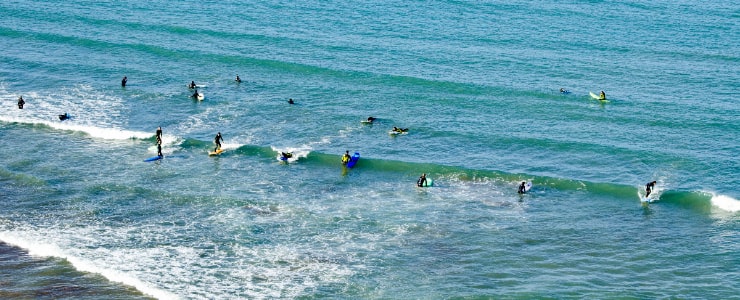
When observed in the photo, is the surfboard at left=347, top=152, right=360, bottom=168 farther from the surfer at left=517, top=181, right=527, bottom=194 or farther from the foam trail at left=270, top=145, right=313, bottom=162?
the surfer at left=517, top=181, right=527, bottom=194

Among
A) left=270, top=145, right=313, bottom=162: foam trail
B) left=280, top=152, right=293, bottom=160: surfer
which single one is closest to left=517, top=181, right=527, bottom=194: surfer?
left=270, top=145, right=313, bottom=162: foam trail

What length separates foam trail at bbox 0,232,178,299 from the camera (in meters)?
38.7

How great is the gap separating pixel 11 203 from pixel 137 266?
11354mm

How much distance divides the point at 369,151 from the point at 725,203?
73.5ft

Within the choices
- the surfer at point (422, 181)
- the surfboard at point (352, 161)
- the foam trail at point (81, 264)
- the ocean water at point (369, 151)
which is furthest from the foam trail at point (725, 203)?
the foam trail at point (81, 264)

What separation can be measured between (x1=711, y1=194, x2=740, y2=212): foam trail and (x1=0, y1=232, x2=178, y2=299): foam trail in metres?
31.5

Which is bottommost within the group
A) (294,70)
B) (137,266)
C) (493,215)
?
(137,266)

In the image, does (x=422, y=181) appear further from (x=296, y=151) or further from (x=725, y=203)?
(x=725, y=203)

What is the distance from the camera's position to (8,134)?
59.2 metres

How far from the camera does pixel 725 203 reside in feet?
164

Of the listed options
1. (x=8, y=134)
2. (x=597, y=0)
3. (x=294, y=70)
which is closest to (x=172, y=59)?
(x=294, y=70)

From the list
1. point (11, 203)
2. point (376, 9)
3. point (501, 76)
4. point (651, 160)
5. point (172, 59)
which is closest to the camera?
point (11, 203)

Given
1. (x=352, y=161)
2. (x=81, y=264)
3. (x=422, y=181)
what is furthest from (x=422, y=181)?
(x=81, y=264)

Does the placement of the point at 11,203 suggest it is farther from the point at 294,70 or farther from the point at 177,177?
the point at 294,70
